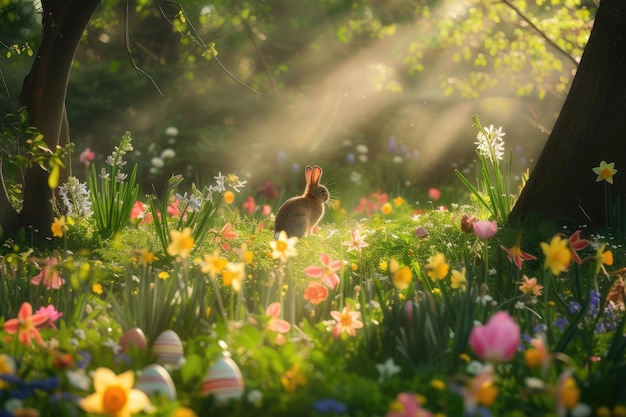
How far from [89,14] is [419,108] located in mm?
6824

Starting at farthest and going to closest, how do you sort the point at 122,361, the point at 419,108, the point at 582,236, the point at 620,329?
the point at 419,108 < the point at 582,236 < the point at 620,329 < the point at 122,361

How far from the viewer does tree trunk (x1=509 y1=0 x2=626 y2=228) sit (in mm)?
4645

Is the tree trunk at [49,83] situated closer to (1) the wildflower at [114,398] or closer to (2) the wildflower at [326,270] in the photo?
(2) the wildflower at [326,270]

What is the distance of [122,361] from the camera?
8.05 feet

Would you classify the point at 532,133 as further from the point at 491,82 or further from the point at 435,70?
the point at 435,70

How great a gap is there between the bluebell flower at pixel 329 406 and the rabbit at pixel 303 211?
3.07m

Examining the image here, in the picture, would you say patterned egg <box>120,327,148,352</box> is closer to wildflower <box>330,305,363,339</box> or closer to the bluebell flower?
wildflower <box>330,305,363,339</box>

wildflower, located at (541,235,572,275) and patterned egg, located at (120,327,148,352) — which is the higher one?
wildflower, located at (541,235,572,275)

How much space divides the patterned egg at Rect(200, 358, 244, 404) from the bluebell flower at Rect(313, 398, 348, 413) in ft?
0.94

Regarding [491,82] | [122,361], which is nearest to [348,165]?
[491,82]

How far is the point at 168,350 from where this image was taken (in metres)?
2.51

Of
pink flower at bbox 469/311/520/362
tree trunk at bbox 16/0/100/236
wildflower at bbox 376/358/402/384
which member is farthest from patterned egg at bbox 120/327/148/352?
tree trunk at bbox 16/0/100/236

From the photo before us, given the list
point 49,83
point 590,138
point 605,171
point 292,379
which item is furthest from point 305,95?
point 292,379

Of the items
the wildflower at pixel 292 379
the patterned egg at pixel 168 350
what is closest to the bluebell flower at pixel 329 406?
the wildflower at pixel 292 379
